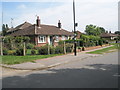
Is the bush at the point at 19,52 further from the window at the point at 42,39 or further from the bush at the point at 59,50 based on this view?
the window at the point at 42,39

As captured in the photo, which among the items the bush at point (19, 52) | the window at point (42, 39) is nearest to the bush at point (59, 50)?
the bush at point (19, 52)

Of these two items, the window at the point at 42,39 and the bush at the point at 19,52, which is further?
the window at the point at 42,39

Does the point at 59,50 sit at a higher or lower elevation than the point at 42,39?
lower

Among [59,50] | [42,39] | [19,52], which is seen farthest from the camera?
[42,39]

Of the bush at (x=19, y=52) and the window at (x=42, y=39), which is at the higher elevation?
the window at (x=42, y=39)

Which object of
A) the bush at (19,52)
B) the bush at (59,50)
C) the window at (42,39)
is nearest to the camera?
the bush at (19,52)

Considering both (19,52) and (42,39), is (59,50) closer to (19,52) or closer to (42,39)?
(19,52)

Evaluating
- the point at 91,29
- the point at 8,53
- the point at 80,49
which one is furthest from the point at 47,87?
the point at 91,29

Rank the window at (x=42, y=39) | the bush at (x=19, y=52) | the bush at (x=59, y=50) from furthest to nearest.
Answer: the window at (x=42, y=39)
the bush at (x=59, y=50)
the bush at (x=19, y=52)

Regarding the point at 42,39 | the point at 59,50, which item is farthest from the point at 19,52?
the point at 42,39

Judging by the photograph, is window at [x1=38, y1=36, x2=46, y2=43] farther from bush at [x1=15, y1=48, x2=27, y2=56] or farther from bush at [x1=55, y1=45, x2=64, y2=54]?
bush at [x1=15, y1=48, x2=27, y2=56]

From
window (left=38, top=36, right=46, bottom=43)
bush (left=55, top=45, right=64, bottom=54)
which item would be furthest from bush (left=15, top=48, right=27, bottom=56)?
window (left=38, top=36, right=46, bottom=43)

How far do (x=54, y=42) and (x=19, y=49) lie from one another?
51.7 ft

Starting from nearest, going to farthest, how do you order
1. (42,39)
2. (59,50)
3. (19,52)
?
(19,52)
(59,50)
(42,39)
